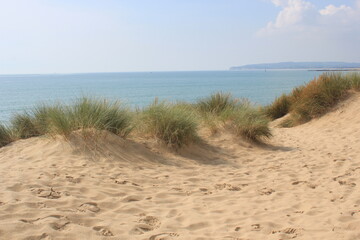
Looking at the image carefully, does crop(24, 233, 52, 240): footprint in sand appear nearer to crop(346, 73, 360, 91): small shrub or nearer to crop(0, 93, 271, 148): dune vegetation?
crop(0, 93, 271, 148): dune vegetation

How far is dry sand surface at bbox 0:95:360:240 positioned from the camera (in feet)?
11.4

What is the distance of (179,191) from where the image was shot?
5.01 m

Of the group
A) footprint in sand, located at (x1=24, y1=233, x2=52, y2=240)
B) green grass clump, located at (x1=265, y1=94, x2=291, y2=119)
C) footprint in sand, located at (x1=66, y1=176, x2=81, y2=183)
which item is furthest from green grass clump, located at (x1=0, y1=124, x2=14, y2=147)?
green grass clump, located at (x1=265, y1=94, x2=291, y2=119)

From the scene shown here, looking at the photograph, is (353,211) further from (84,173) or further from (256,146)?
(256,146)

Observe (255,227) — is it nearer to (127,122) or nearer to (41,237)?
(41,237)

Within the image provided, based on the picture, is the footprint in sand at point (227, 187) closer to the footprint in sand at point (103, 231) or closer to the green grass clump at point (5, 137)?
the footprint in sand at point (103, 231)

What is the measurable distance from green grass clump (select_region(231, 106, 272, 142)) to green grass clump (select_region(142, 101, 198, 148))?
1330 mm

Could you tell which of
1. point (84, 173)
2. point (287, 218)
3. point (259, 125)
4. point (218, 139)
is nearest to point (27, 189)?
point (84, 173)

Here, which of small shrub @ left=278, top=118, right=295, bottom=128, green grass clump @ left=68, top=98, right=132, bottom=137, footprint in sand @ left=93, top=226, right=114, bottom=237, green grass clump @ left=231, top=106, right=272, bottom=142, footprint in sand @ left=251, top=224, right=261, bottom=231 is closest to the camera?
footprint in sand @ left=93, top=226, right=114, bottom=237

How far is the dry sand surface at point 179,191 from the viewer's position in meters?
3.47

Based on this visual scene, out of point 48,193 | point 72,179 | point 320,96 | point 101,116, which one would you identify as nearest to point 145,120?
point 101,116

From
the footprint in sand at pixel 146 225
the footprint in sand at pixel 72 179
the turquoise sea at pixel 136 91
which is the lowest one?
the turquoise sea at pixel 136 91

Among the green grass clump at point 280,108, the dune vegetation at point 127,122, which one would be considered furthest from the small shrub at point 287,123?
the dune vegetation at point 127,122

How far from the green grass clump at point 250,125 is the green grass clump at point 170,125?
1.33m
